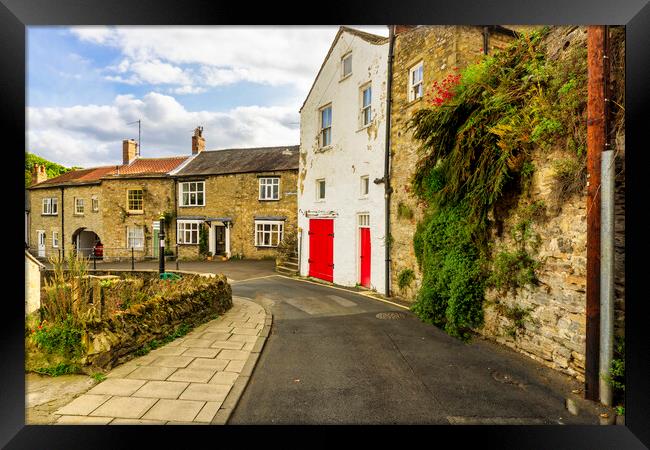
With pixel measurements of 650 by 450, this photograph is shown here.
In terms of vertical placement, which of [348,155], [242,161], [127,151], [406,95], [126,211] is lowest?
[126,211]

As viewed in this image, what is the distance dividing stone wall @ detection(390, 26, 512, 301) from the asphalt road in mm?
2825

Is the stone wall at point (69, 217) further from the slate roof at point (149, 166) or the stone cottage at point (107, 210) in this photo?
the slate roof at point (149, 166)

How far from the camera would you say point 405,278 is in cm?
865

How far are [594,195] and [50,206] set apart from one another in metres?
29.5

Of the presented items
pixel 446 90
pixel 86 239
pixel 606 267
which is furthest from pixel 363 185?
pixel 86 239

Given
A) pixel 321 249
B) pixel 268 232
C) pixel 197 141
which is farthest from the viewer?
pixel 197 141

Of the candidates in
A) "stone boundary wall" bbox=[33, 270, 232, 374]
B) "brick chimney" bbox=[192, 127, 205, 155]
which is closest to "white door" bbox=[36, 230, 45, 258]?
"brick chimney" bbox=[192, 127, 205, 155]

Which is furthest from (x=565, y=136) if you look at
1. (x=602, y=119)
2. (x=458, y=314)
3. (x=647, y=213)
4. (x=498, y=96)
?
(x=458, y=314)

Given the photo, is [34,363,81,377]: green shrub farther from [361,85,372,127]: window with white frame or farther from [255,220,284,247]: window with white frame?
[255,220,284,247]: window with white frame

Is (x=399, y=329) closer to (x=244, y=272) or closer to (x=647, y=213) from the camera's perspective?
(x=647, y=213)

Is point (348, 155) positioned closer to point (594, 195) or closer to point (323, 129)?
point (323, 129)

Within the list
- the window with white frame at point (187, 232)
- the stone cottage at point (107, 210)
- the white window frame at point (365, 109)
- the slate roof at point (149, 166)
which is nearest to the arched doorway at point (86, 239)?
the stone cottage at point (107, 210)

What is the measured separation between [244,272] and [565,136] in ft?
45.8

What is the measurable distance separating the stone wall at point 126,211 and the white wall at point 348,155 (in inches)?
523
